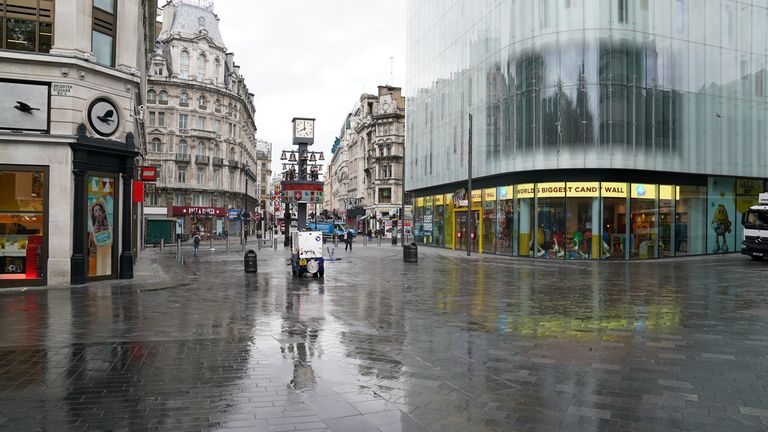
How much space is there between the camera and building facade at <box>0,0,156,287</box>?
1616 cm

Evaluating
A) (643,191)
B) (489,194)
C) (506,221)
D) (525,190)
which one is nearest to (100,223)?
(525,190)

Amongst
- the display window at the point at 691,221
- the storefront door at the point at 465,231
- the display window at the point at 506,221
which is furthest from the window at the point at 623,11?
the storefront door at the point at 465,231

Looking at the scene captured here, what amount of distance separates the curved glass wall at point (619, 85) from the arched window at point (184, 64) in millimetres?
43810

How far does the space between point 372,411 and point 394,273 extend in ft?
52.9

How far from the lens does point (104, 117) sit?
17.6 meters

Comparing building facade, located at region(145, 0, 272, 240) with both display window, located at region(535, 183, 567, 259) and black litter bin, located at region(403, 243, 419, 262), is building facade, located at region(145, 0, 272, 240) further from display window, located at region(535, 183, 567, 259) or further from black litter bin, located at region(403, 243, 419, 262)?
display window, located at region(535, 183, 567, 259)

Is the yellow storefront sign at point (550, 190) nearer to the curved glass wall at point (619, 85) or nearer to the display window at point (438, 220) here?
the curved glass wall at point (619, 85)

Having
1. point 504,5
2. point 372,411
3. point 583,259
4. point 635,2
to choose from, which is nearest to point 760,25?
point 635,2

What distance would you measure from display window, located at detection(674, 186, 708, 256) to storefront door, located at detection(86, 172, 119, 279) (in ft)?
97.8

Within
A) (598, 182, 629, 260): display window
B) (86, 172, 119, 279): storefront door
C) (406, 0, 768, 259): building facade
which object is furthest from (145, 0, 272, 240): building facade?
(598, 182, 629, 260): display window

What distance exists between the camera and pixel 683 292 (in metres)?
15.7

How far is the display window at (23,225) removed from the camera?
16094 millimetres

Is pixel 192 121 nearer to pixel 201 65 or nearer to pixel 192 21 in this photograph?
pixel 201 65

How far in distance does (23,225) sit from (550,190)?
24.9 m
